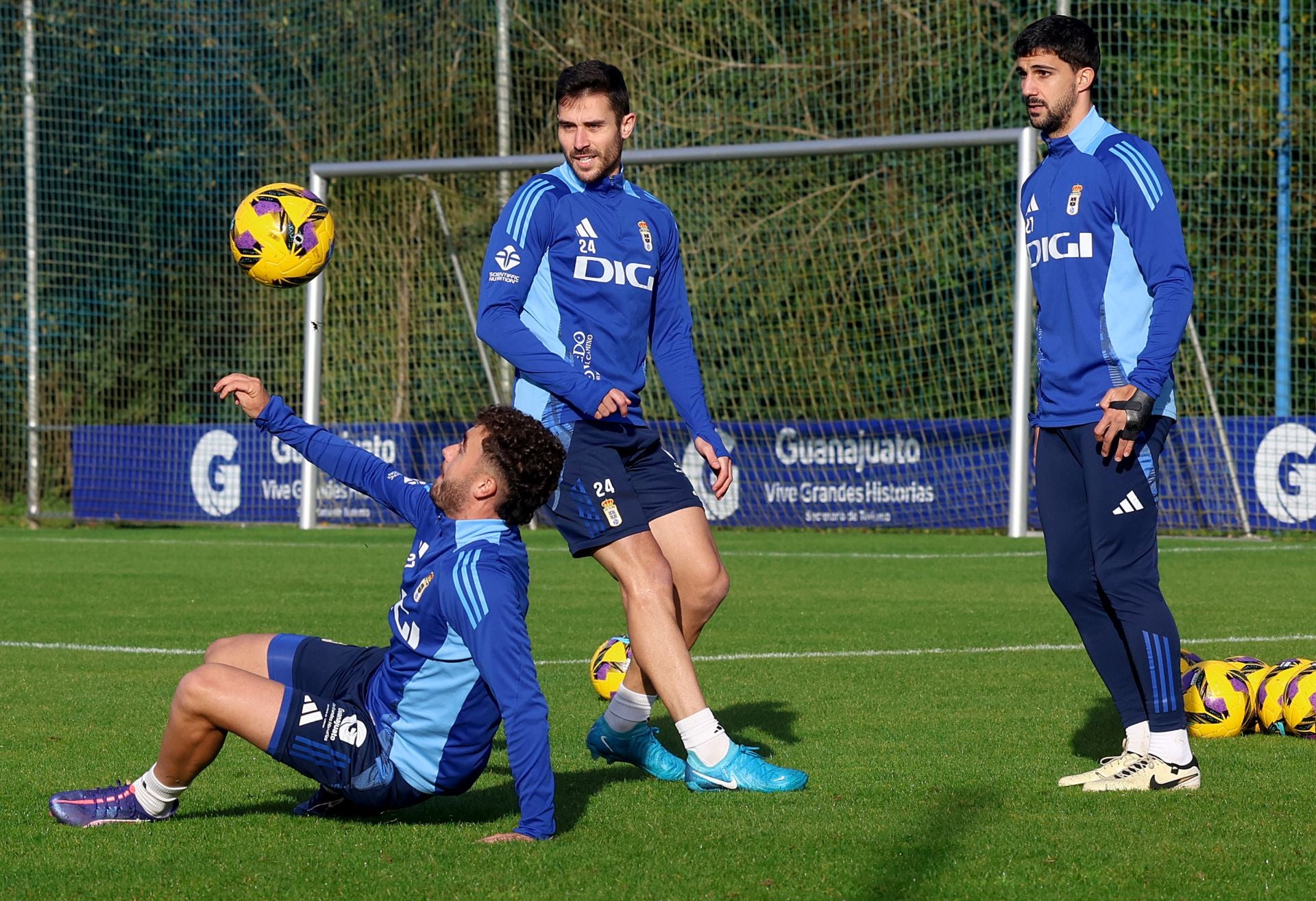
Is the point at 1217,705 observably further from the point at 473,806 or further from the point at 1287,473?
the point at 1287,473

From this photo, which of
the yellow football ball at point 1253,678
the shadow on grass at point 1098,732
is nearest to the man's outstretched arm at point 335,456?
the shadow on grass at point 1098,732

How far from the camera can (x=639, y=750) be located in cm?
530

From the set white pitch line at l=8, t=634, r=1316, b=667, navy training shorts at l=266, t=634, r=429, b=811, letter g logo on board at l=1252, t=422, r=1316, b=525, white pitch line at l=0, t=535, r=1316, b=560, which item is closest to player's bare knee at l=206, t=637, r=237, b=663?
navy training shorts at l=266, t=634, r=429, b=811

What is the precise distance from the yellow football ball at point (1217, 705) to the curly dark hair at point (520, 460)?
279cm

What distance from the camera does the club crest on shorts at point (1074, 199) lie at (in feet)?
16.4

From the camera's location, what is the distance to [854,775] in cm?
510

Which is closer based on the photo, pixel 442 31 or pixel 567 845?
pixel 567 845

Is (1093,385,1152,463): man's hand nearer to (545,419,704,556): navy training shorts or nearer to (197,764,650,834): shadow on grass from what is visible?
(545,419,704,556): navy training shorts

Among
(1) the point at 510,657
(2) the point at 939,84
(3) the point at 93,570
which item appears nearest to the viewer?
(1) the point at 510,657

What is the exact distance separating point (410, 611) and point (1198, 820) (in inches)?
87.2

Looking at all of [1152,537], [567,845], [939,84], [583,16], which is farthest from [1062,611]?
[583,16]

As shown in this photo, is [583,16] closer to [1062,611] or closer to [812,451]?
[812,451]

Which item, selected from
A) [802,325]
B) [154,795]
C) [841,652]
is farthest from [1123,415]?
[802,325]

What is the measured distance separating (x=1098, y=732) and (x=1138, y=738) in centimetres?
89
